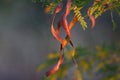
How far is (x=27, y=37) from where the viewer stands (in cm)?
691

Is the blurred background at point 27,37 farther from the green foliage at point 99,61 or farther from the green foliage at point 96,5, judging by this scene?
the green foliage at point 96,5

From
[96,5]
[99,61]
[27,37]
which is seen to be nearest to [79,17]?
[96,5]

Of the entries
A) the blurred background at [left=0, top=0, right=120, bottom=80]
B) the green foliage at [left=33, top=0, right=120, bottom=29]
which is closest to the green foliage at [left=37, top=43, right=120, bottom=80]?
the green foliage at [left=33, top=0, right=120, bottom=29]

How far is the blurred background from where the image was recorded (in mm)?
6195

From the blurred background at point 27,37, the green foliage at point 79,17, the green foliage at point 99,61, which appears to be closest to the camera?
the green foliage at point 79,17

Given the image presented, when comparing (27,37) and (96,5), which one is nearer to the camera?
(96,5)

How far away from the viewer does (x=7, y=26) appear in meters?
7.06

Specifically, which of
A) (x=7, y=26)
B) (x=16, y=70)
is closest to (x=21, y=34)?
(x=7, y=26)

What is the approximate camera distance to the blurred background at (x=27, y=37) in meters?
6.20

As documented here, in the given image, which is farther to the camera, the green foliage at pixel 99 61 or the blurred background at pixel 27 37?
the blurred background at pixel 27 37

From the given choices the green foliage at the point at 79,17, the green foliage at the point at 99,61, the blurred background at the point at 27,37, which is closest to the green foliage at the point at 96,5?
the green foliage at the point at 79,17

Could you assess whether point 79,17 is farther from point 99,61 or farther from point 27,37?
point 27,37

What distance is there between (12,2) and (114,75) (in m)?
4.38

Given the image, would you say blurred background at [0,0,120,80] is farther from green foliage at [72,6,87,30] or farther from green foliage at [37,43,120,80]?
green foliage at [72,6,87,30]
